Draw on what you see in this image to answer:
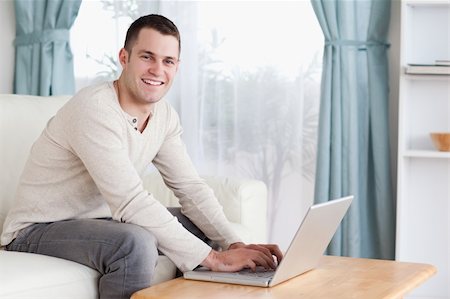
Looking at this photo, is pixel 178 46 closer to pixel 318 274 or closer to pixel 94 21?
pixel 318 274

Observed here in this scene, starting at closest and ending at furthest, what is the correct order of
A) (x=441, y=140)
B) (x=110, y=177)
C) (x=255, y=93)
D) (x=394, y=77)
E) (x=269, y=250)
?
(x=110, y=177)
(x=269, y=250)
(x=441, y=140)
(x=394, y=77)
(x=255, y=93)

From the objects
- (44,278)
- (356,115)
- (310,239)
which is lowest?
(44,278)

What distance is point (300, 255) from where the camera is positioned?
220 cm

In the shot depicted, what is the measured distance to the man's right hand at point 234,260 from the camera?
2.24 metres

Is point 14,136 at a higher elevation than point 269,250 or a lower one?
higher

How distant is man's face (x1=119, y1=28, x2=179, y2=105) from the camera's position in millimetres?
2430

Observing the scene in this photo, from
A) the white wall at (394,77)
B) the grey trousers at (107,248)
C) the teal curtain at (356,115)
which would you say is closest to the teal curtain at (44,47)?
the teal curtain at (356,115)

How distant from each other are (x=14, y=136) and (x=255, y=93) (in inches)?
51.1

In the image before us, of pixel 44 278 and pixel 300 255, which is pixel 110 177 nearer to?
pixel 44 278

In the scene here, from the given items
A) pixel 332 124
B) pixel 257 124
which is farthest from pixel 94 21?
pixel 332 124

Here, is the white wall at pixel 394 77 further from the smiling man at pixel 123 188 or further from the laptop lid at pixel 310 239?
the laptop lid at pixel 310 239

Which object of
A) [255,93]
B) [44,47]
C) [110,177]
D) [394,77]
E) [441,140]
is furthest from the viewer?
[44,47]

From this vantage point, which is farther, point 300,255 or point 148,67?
point 148,67

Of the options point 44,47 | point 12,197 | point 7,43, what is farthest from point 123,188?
point 7,43
